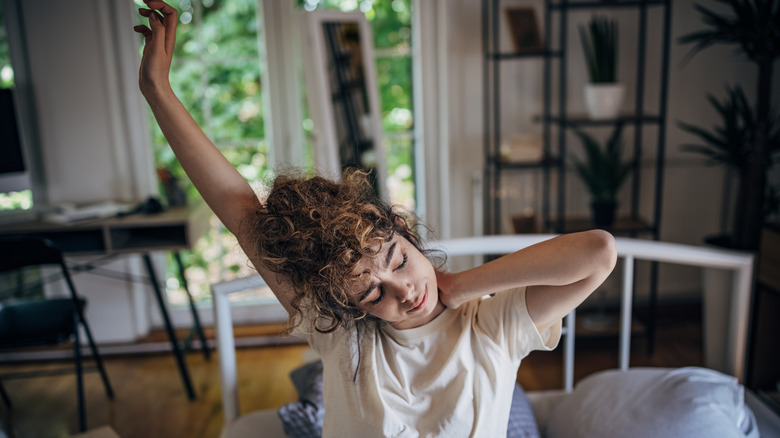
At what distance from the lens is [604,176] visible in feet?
8.41

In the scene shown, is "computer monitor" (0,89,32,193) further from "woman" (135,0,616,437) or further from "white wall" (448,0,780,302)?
"woman" (135,0,616,437)

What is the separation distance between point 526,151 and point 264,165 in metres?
1.26

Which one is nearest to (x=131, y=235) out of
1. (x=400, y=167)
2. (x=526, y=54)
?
(x=400, y=167)

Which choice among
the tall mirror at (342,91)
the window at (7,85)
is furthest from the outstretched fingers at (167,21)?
the window at (7,85)

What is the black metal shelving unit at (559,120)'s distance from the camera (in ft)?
8.39

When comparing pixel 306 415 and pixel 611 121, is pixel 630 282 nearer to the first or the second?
pixel 306 415

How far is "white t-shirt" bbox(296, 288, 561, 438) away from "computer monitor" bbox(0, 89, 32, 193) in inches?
85.8

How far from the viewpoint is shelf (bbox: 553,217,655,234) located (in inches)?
102

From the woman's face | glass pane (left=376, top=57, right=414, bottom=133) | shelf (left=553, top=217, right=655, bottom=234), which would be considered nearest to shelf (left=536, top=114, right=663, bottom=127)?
shelf (left=553, top=217, right=655, bottom=234)

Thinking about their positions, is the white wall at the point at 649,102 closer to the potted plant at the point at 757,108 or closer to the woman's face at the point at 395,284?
the potted plant at the point at 757,108

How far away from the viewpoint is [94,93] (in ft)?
9.07

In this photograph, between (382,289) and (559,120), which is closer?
(382,289)

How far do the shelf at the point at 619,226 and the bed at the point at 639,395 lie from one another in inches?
44.7

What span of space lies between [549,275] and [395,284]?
8.2 inches
